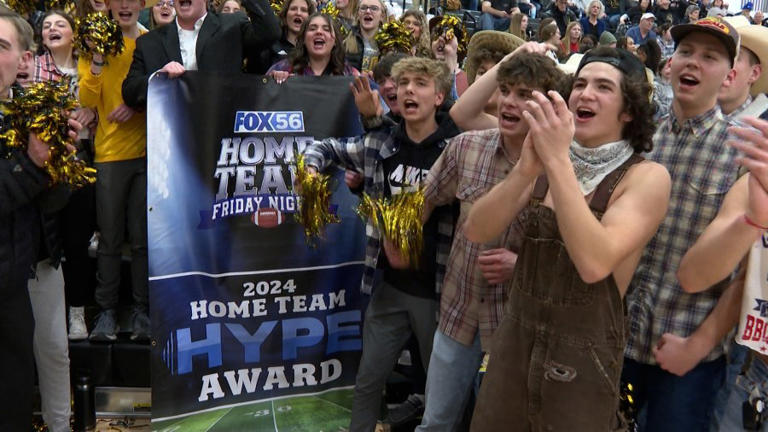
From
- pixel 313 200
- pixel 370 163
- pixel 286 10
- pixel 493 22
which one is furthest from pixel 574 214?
pixel 493 22

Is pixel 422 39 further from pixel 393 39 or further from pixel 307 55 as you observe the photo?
pixel 307 55

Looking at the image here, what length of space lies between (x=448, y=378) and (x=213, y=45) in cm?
243

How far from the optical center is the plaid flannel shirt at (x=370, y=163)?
340cm

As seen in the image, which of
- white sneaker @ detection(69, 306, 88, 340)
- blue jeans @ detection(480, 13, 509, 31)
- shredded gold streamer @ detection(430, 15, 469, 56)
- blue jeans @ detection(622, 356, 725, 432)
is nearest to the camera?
blue jeans @ detection(622, 356, 725, 432)

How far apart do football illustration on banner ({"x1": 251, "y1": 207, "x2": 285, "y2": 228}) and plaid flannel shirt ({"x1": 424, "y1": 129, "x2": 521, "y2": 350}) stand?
1151 millimetres

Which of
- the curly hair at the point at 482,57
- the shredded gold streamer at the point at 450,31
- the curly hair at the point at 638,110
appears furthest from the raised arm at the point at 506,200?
the shredded gold streamer at the point at 450,31

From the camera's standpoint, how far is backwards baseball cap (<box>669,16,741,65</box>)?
2.52m

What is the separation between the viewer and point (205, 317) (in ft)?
12.5

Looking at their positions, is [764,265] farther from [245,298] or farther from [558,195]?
[245,298]

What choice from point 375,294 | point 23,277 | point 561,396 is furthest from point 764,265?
point 23,277

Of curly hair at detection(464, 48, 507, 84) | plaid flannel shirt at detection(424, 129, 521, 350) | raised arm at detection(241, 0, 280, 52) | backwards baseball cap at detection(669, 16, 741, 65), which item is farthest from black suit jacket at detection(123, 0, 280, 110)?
backwards baseball cap at detection(669, 16, 741, 65)

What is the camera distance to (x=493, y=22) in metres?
13.3

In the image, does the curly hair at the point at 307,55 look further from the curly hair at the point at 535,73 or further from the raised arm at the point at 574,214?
the raised arm at the point at 574,214

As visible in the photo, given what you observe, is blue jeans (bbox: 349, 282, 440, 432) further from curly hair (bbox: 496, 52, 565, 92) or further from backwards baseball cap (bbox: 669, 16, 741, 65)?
backwards baseball cap (bbox: 669, 16, 741, 65)
